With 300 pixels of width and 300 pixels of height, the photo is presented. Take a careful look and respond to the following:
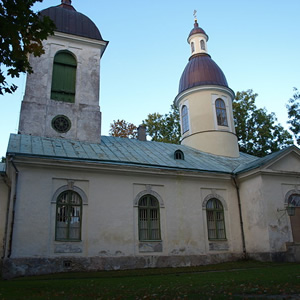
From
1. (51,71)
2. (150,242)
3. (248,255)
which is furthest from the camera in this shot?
(51,71)

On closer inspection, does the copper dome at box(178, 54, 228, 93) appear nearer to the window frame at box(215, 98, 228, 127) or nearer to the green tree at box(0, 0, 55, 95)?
the window frame at box(215, 98, 228, 127)

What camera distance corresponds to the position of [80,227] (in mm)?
13781

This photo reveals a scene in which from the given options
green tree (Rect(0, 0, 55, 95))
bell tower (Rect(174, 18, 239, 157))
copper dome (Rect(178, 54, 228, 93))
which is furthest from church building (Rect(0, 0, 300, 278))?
green tree (Rect(0, 0, 55, 95))

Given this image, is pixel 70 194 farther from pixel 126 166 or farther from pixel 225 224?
pixel 225 224

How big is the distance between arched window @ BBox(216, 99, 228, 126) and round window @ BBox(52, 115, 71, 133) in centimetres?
968

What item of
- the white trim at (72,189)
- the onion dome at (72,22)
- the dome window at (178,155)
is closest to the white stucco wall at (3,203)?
the white trim at (72,189)

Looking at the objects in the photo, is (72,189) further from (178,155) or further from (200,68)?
(200,68)

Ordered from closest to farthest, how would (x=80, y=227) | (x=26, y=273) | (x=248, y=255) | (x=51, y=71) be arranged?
(x=26, y=273) → (x=80, y=227) → (x=248, y=255) → (x=51, y=71)

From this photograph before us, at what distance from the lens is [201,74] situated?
22.4m

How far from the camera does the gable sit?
1636 cm

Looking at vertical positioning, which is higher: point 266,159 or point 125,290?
point 266,159

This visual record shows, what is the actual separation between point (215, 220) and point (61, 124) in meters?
8.81

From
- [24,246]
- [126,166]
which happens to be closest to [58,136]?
[126,166]

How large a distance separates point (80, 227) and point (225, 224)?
701cm
